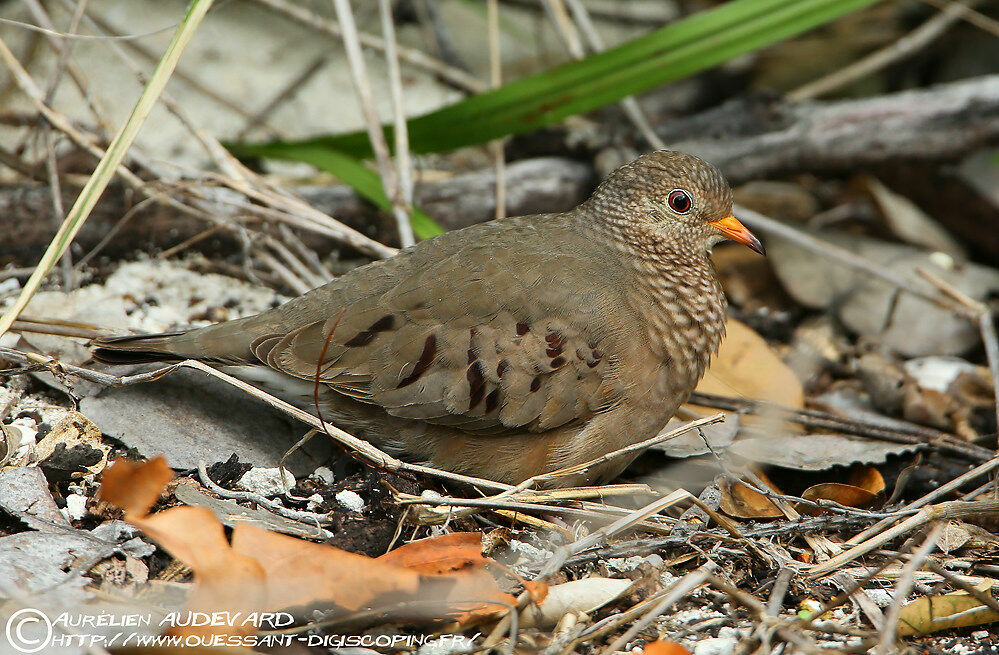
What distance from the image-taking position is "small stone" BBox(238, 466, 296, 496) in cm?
283

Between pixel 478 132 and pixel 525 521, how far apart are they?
177cm

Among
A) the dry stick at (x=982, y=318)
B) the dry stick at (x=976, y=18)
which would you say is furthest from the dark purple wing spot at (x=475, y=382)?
the dry stick at (x=976, y=18)

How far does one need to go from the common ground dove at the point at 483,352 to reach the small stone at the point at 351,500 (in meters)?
0.26

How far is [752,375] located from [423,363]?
1494 millimetres

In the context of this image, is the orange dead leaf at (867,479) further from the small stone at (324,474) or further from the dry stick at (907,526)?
the small stone at (324,474)

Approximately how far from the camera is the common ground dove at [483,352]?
291cm

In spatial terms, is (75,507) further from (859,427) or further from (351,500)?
(859,427)

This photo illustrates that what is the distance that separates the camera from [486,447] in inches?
118

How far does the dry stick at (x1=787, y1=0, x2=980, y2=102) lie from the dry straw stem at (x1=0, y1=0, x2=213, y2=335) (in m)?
3.43

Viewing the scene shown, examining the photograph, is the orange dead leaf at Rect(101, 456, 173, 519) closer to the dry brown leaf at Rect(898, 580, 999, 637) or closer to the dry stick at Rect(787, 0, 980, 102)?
the dry brown leaf at Rect(898, 580, 999, 637)

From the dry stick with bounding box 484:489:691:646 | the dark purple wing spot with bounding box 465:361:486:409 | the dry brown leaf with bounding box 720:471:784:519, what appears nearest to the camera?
the dry stick with bounding box 484:489:691:646

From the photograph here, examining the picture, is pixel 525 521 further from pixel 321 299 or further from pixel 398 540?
pixel 321 299

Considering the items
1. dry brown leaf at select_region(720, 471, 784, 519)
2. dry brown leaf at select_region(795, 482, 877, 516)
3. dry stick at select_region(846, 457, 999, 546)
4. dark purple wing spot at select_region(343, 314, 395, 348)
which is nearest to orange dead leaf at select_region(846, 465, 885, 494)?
dry brown leaf at select_region(795, 482, 877, 516)

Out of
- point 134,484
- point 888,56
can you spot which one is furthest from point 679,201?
point 888,56
